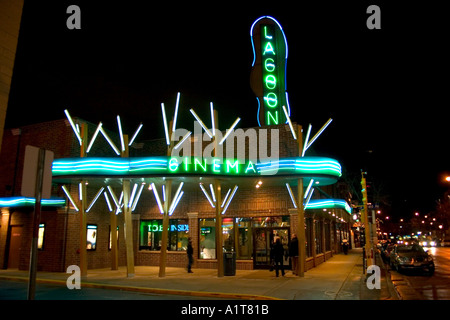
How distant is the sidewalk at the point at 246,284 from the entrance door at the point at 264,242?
121 centimetres

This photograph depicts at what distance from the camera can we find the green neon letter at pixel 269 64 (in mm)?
21062

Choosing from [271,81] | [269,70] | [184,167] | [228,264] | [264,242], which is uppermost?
[269,70]

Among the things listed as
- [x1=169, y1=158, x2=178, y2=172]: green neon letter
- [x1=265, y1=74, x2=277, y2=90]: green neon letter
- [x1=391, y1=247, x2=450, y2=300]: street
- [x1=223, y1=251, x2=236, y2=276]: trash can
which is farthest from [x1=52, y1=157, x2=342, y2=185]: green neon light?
[x1=265, y1=74, x2=277, y2=90]: green neon letter

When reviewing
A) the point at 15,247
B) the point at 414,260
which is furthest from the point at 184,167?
the point at 414,260

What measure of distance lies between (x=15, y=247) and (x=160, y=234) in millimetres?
8124

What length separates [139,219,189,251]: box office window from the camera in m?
21.8

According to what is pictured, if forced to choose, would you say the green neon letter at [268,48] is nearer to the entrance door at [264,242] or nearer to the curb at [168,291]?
the entrance door at [264,242]

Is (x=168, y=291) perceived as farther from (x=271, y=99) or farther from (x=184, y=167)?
(x=271, y=99)

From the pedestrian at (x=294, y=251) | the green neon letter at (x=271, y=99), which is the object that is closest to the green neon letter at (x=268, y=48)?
the green neon letter at (x=271, y=99)

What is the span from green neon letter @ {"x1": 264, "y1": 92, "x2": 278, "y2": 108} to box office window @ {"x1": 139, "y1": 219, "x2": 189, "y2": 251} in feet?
27.7

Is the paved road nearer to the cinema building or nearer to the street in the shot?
the cinema building

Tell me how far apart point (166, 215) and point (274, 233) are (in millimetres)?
6180

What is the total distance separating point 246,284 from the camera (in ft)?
46.6
